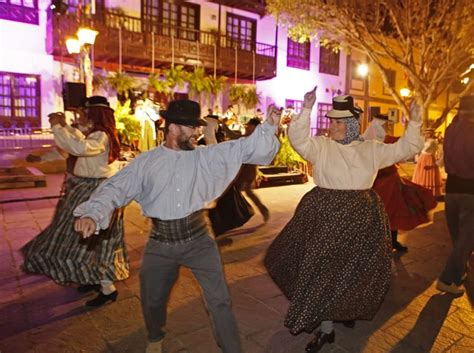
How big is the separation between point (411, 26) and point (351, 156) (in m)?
9.51

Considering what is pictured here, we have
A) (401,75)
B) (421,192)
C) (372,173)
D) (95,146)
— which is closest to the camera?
(372,173)

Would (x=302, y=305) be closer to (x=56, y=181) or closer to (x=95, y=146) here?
(x=95, y=146)

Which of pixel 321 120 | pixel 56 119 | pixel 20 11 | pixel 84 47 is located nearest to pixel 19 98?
pixel 20 11

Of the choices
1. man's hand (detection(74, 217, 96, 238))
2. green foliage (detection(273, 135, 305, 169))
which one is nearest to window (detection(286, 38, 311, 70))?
green foliage (detection(273, 135, 305, 169))

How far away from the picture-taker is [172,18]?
58.9 feet

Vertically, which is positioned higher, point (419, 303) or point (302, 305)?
point (302, 305)

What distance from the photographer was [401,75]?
27.8 m

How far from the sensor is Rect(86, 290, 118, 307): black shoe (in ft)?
13.1

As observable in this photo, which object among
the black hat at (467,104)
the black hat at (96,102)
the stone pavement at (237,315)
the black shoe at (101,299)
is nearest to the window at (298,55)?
the stone pavement at (237,315)

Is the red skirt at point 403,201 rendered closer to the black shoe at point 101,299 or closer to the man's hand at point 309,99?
the man's hand at point 309,99

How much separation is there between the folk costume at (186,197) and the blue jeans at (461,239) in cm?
277

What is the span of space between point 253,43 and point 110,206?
1920cm

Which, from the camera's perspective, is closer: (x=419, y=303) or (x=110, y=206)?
(x=110, y=206)

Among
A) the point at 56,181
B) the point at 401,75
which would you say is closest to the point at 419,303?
the point at 56,181
